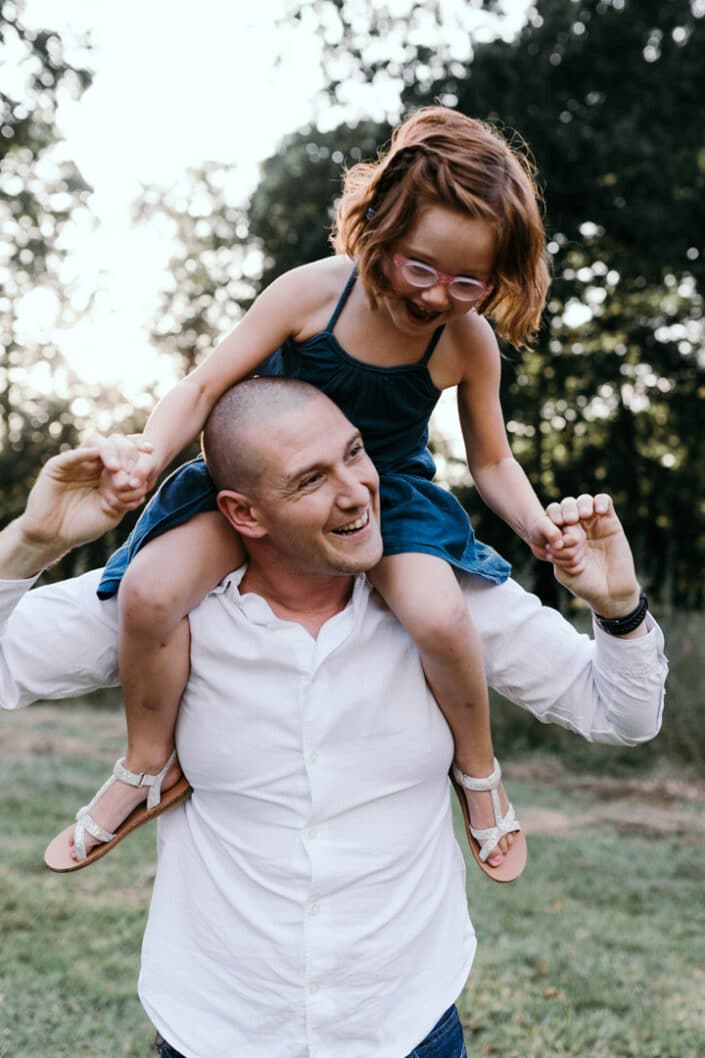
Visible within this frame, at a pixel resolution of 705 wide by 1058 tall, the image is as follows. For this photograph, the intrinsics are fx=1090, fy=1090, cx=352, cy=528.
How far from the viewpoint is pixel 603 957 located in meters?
5.39

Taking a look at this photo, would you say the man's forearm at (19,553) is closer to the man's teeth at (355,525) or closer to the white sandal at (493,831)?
the man's teeth at (355,525)

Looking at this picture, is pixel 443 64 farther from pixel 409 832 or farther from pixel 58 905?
pixel 409 832

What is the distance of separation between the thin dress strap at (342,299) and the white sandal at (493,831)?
1.11 m

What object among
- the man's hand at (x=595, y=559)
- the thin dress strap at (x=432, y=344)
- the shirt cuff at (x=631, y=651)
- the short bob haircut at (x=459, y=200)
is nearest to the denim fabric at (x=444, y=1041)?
the shirt cuff at (x=631, y=651)

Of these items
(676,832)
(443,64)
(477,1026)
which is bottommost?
(676,832)

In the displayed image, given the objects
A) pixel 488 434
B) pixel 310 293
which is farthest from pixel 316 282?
pixel 488 434

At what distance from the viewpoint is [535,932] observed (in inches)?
225

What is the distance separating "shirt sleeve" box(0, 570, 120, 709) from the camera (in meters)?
2.35

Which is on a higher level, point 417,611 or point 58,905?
point 417,611

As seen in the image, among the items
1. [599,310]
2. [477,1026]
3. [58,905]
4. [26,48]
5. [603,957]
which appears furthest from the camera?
[599,310]

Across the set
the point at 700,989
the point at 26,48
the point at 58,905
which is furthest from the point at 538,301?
the point at 26,48

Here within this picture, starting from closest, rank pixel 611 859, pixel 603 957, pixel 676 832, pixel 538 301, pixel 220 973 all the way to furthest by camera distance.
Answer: pixel 220 973 → pixel 538 301 → pixel 603 957 → pixel 611 859 → pixel 676 832

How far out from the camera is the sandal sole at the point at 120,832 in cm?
244

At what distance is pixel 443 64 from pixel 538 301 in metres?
16.7
